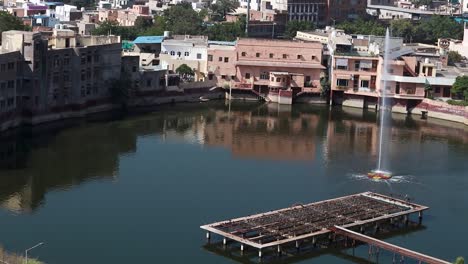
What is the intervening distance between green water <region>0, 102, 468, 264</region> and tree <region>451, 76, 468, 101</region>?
1.93 meters

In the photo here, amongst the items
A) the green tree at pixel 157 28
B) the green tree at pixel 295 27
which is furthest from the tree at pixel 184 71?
the green tree at pixel 295 27

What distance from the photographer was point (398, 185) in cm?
2573

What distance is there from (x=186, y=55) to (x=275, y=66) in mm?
4016

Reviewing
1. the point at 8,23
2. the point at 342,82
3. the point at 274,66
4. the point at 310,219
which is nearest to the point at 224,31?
the point at 274,66

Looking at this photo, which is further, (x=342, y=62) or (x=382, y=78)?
(x=342, y=62)

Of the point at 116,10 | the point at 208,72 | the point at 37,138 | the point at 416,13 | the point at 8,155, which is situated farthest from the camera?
the point at 416,13

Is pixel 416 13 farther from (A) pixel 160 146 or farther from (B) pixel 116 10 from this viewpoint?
(A) pixel 160 146

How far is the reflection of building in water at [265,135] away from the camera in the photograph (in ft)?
97.8

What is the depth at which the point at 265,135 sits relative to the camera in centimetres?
3241

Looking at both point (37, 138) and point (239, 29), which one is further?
point (239, 29)

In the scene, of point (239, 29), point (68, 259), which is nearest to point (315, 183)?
point (68, 259)

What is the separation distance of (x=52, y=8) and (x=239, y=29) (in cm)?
1223

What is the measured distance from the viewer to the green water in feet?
67.1

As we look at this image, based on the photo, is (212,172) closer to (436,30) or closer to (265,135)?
(265,135)
